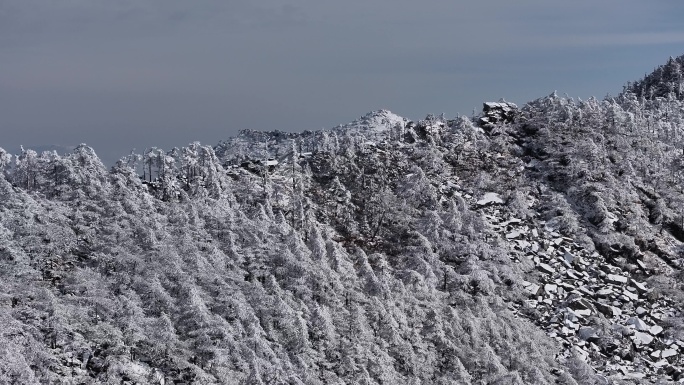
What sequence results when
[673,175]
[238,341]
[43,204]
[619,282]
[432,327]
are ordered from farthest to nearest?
1. [673,175]
2. [619,282]
3. [43,204]
4. [432,327]
5. [238,341]

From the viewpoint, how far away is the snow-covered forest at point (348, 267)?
53.7 m

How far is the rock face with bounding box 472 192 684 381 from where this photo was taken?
225 feet

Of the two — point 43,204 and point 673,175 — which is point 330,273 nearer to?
point 43,204

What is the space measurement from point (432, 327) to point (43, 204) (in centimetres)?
4508

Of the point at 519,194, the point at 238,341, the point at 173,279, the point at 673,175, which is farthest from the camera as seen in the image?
the point at 673,175

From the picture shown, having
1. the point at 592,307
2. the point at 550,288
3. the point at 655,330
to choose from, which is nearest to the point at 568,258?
the point at 550,288

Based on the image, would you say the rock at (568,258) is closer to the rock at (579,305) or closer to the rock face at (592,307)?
the rock face at (592,307)

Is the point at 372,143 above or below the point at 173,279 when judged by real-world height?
above

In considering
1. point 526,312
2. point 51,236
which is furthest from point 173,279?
point 526,312

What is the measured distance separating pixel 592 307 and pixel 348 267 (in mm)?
30202

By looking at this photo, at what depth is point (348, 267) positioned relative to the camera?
69562 millimetres

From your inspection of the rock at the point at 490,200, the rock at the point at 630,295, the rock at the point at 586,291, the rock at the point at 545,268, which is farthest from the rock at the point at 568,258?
the rock at the point at 490,200

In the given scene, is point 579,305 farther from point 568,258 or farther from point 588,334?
point 568,258

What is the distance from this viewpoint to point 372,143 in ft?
373
